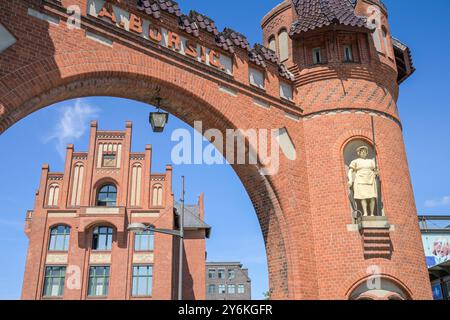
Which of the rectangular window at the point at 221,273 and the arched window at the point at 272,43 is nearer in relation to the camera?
the arched window at the point at 272,43

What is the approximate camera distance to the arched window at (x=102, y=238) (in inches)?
1252

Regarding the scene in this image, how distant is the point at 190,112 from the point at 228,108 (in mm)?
820

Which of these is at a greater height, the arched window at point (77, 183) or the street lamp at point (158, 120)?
the arched window at point (77, 183)

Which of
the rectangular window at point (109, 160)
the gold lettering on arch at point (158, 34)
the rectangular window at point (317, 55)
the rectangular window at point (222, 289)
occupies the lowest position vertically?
the gold lettering on arch at point (158, 34)

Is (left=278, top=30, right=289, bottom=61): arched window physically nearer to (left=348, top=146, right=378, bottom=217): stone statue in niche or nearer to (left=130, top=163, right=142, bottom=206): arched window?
(left=348, top=146, right=378, bottom=217): stone statue in niche

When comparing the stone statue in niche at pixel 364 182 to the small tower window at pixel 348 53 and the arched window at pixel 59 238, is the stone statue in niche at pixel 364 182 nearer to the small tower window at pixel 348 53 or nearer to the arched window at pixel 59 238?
the small tower window at pixel 348 53

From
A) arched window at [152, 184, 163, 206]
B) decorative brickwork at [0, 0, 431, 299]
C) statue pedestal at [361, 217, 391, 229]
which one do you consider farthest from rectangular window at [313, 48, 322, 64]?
arched window at [152, 184, 163, 206]

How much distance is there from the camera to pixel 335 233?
10.1 metres

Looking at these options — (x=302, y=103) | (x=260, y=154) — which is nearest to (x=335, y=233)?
(x=260, y=154)

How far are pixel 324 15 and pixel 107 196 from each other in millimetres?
25582

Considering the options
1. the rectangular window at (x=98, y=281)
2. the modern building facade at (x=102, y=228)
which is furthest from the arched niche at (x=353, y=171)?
the rectangular window at (x=98, y=281)

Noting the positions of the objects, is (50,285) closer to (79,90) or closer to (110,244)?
(110,244)

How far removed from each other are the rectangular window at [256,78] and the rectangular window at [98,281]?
79.1 ft

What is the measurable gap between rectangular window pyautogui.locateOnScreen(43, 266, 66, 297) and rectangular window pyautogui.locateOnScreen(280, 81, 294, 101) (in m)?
24.6
